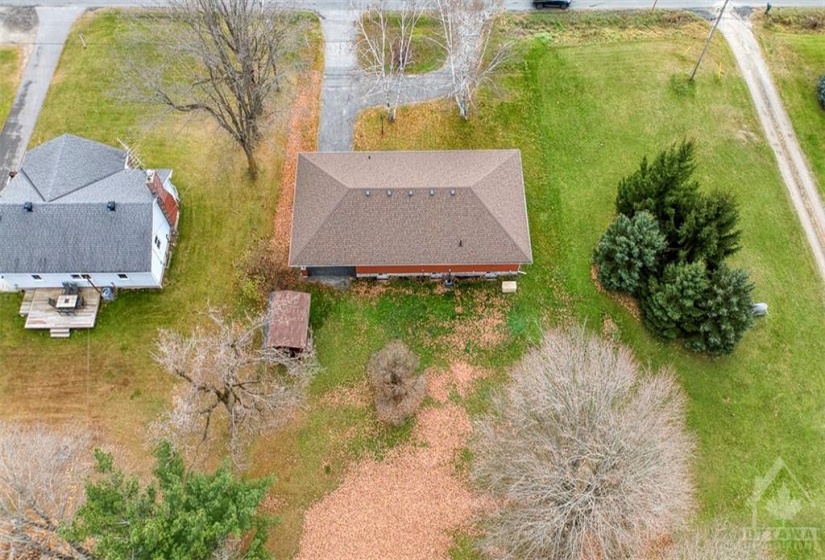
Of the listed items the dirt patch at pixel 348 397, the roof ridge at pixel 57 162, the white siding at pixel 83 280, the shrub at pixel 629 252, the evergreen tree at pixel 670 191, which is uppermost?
the roof ridge at pixel 57 162

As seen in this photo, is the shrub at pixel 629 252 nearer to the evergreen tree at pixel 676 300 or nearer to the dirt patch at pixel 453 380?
the evergreen tree at pixel 676 300

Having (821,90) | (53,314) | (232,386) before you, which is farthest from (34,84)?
(821,90)

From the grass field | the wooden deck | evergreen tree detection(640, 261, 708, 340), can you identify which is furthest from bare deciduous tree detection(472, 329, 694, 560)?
the grass field

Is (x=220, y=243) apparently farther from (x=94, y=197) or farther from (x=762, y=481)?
(x=762, y=481)

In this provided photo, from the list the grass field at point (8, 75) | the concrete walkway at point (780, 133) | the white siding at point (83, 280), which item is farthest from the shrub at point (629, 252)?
the grass field at point (8, 75)

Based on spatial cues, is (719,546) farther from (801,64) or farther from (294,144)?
(801,64)

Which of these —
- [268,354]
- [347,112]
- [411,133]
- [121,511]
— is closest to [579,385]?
[268,354]
